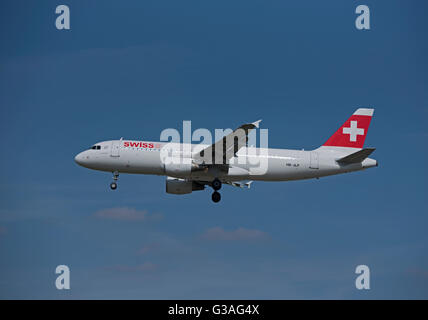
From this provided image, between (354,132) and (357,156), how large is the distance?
562 centimetres

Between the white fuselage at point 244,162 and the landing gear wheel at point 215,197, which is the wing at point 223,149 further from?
the landing gear wheel at point 215,197

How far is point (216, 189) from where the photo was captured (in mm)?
60500

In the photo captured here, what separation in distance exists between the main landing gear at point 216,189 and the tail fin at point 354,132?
1096 cm

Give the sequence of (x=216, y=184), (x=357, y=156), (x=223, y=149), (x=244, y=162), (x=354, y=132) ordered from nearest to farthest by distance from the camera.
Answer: (x=223, y=149) → (x=357, y=156) → (x=244, y=162) → (x=216, y=184) → (x=354, y=132)

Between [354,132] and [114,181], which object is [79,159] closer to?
[114,181]

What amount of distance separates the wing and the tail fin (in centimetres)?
985

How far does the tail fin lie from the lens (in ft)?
208

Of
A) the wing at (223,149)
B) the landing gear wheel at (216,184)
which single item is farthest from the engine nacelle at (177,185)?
the wing at (223,149)

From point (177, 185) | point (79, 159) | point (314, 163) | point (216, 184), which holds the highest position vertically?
point (79, 159)

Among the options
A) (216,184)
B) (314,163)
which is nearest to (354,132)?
(314,163)

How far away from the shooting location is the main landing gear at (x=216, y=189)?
2376 inches

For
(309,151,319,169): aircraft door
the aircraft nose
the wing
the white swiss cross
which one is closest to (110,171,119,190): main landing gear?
the aircraft nose

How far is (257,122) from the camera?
5422 cm
